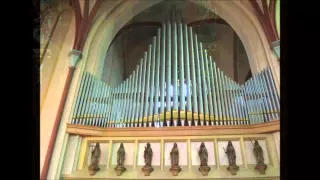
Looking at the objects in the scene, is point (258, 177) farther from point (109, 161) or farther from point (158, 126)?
point (109, 161)

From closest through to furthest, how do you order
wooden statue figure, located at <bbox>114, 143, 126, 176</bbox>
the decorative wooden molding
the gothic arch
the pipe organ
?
wooden statue figure, located at <bbox>114, 143, 126, 176</bbox> < the decorative wooden molding < the pipe organ < the gothic arch

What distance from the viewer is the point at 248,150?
12.9ft

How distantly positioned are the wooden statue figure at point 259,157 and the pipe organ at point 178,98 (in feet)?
1.10

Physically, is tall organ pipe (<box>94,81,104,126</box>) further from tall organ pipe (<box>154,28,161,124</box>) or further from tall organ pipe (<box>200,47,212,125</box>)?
tall organ pipe (<box>200,47,212,125</box>)

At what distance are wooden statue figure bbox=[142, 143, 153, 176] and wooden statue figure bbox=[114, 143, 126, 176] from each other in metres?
0.27

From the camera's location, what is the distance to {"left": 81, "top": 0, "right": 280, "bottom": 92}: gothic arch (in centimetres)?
475

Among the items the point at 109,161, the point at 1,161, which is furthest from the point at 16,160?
the point at 109,161

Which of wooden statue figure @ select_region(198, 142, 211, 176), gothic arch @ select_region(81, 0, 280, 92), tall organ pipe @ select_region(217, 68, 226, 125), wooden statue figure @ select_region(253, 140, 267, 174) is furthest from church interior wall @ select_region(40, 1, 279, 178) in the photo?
wooden statue figure @ select_region(198, 142, 211, 176)

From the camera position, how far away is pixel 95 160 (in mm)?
3934

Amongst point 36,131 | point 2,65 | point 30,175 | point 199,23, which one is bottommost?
point 30,175

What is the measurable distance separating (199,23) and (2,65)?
4706 millimetres

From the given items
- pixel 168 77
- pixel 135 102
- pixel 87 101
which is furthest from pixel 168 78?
pixel 87 101

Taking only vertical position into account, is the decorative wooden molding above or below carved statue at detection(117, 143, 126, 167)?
above

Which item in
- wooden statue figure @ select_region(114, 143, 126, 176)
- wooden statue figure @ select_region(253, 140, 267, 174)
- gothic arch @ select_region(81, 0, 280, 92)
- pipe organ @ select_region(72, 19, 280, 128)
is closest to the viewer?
wooden statue figure @ select_region(253, 140, 267, 174)
